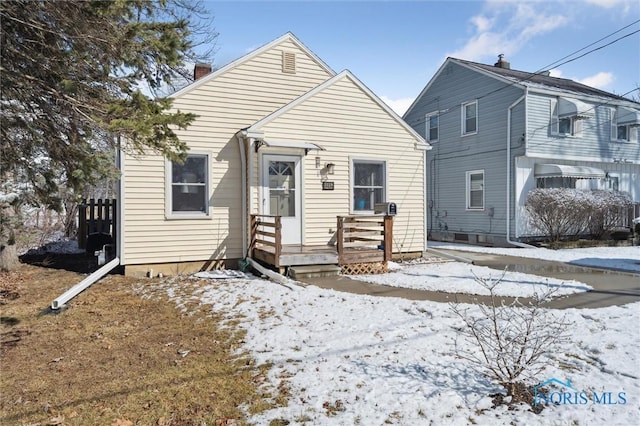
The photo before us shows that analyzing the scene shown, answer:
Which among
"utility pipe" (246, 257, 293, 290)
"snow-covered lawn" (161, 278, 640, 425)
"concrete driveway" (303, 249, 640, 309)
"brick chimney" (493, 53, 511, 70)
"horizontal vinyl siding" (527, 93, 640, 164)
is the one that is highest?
"brick chimney" (493, 53, 511, 70)

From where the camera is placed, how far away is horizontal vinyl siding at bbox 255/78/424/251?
9367 mm

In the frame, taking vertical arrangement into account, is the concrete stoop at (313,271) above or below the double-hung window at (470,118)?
below

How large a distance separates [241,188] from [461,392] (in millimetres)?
6887

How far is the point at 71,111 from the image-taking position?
4.53m

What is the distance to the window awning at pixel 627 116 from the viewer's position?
1611 cm

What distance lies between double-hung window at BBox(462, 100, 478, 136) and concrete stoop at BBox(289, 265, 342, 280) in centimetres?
1098

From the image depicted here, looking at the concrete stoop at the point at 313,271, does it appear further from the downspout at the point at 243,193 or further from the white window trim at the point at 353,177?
the white window trim at the point at 353,177

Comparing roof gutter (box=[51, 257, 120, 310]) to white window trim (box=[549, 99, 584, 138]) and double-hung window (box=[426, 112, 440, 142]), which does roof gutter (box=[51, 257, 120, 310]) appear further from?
white window trim (box=[549, 99, 584, 138])

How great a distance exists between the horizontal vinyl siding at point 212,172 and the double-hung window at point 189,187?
0.14 metres

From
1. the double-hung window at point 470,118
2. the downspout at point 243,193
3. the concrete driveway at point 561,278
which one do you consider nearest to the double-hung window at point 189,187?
the downspout at point 243,193

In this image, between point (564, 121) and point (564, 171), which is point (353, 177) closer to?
point (564, 171)

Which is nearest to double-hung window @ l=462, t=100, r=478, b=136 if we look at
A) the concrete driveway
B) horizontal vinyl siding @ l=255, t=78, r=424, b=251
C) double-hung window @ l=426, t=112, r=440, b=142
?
double-hung window @ l=426, t=112, r=440, b=142

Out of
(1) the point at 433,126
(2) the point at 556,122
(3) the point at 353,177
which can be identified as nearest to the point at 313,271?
(3) the point at 353,177

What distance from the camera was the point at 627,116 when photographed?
16297mm
